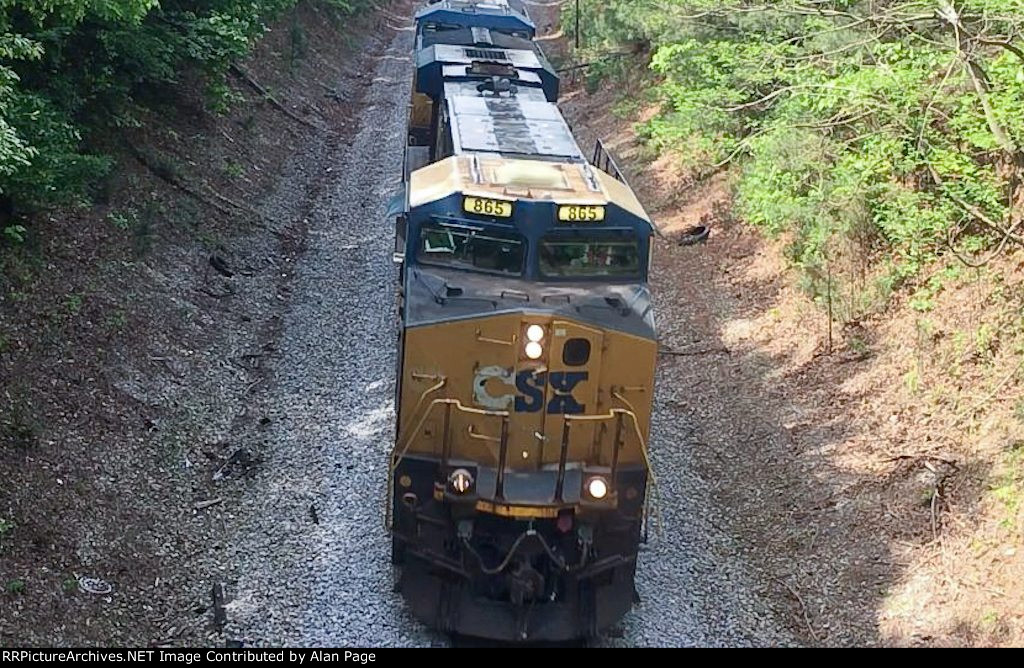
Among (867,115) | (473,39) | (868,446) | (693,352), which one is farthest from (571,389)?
(473,39)

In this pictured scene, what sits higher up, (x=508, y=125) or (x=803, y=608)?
(x=508, y=125)

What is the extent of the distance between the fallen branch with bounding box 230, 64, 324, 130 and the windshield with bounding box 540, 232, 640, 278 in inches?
720

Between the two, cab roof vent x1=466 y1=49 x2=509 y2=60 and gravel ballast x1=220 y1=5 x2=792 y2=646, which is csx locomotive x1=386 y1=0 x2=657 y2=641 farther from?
cab roof vent x1=466 y1=49 x2=509 y2=60

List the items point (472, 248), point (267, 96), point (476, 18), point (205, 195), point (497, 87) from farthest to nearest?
point (267, 96)
point (476, 18)
point (205, 195)
point (497, 87)
point (472, 248)

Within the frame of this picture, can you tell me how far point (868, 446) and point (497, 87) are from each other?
773 centimetres

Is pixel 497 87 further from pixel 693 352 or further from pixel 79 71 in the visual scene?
pixel 79 71

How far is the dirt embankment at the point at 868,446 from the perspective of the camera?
10.2 metres

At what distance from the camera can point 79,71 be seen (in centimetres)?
1370

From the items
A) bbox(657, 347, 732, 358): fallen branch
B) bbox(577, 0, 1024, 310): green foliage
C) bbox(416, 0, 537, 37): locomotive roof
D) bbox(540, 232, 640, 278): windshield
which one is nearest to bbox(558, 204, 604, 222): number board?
bbox(540, 232, 640, 278): windshield

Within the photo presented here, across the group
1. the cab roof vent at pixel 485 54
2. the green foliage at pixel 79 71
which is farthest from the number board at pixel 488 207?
the cab roof vent at pixel 485 54

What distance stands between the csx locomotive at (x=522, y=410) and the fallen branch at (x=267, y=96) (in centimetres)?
1767

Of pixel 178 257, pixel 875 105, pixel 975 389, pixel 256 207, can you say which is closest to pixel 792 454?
pixel 975 389

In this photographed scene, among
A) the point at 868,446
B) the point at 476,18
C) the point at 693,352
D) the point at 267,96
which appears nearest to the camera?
the point at 868,446

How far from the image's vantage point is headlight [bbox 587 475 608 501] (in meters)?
8.94
